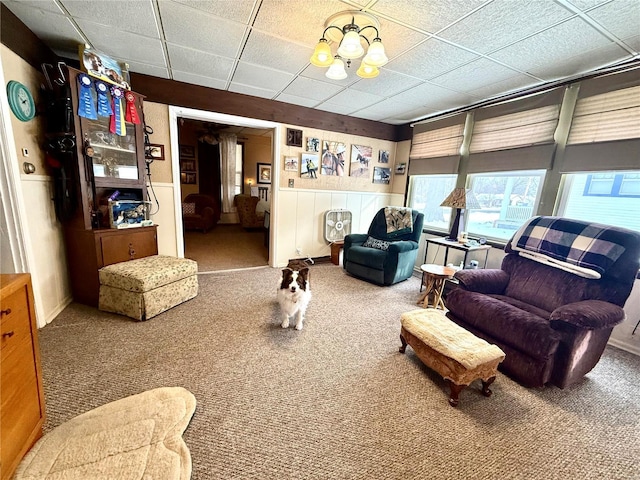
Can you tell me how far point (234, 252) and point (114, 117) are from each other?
8.77ft

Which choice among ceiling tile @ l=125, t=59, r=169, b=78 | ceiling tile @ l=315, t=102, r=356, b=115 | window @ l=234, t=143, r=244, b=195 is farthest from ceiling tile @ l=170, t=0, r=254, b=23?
window @ l=234, t=143, r=244, b=195

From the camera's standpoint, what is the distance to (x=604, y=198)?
2.42 meters

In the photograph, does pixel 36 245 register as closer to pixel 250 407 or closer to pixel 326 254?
pixel 250 407

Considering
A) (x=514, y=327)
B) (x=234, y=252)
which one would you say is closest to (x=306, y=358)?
(x=514, y=327)

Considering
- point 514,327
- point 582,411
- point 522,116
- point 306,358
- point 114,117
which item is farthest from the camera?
point 522,116

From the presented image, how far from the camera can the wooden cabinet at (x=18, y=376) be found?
78cm

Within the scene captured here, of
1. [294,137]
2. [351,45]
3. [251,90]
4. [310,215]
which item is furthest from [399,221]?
[251,90]

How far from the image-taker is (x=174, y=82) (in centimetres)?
302

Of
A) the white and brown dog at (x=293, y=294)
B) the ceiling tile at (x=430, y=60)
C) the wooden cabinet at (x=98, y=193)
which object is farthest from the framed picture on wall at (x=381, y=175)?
the wooden cabinet at (x=98, y=193)

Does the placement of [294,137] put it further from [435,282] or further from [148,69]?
[435,282]

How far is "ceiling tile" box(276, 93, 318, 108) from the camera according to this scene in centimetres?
342

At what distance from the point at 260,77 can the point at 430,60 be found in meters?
1.77

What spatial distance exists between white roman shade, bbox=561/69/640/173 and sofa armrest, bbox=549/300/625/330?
1382 millimetres

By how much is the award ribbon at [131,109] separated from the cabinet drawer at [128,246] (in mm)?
1133
